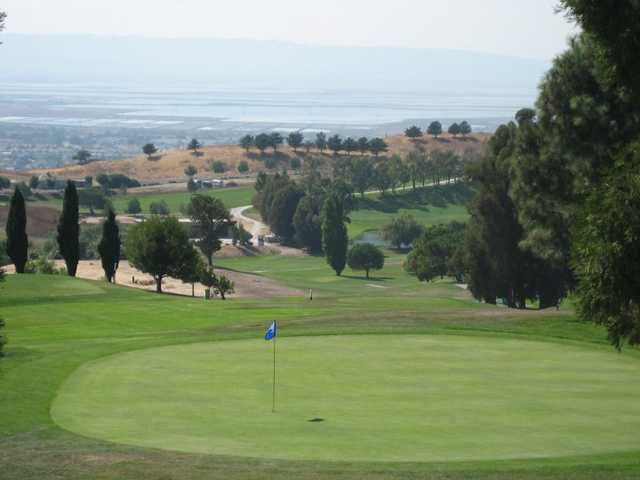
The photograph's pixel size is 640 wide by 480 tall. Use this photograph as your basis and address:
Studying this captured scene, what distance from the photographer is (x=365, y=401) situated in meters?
23.7

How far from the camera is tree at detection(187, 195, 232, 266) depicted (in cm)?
9969

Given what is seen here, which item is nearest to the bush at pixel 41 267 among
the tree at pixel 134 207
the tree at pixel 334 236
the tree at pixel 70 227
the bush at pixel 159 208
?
the tree at pixel 70 227

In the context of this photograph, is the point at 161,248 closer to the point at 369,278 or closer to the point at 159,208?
the point at 369,278

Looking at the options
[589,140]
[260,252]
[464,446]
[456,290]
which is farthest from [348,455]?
[260,252]

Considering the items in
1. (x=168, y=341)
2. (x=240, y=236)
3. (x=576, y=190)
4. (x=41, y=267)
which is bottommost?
(x=240, y=236)

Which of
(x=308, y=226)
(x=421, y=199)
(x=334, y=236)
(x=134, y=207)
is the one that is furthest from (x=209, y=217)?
(x=421, y=199)

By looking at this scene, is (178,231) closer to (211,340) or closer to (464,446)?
(211,340)

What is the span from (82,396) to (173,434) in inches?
181

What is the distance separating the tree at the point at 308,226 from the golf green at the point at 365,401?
107m

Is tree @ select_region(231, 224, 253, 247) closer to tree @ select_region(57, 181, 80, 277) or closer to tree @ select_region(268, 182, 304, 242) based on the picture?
tree @ select_region(268, 182, 304, 242)

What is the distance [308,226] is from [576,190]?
11313cm

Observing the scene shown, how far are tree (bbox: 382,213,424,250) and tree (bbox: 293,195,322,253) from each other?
327 inches

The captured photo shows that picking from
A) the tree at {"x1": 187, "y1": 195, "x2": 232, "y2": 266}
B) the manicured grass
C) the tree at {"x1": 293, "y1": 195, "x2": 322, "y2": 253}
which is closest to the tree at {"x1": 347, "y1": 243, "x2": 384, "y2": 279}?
the tree at {"x1": 187, "y1": 195, "x2": 232, "y2": 266}

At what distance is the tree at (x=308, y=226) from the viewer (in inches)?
5477
